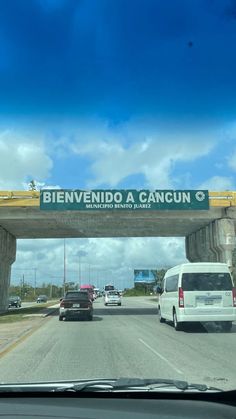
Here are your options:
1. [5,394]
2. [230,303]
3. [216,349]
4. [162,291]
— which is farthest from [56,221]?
[5,394]

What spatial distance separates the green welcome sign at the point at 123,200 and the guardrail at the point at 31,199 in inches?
39.1

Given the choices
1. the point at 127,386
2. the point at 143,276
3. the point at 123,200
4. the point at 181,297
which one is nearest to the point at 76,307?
the point at 123,200

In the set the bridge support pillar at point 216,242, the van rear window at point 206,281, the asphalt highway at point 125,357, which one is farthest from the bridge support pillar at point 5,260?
the van rear window at point 206,281

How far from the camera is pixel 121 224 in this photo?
37.0 meters

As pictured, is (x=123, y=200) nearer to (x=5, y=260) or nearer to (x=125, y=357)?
(x=5, y=260)

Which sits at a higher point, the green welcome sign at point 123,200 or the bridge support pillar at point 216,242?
the green welcome sign at point 123,200

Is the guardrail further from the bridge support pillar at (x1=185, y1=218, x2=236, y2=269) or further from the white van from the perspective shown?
the white van

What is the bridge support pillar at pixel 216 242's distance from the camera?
109ft

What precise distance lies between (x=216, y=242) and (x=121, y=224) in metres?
6.38

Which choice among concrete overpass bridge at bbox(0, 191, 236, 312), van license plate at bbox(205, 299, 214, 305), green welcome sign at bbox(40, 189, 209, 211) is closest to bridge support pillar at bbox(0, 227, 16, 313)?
concrete overpass bridge at bbox(0, 191, 236, 312)

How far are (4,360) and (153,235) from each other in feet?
102

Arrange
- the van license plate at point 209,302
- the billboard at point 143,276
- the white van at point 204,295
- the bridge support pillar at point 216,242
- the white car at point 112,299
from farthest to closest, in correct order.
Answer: the billboard at point 143,276 < the white car at point 112,299 < the bridge support pillar at point 216,242 < the van license plate at point 209,302 < the white van at point 204,295

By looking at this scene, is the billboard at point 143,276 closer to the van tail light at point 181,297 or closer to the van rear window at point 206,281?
the van rear window at point 206,281

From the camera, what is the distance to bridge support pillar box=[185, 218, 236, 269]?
1307 inches
